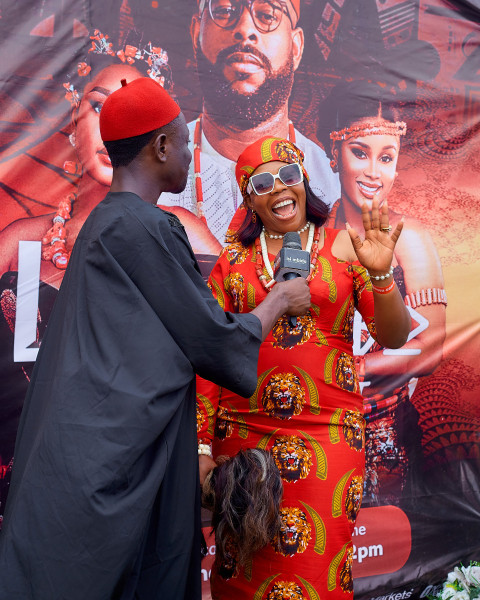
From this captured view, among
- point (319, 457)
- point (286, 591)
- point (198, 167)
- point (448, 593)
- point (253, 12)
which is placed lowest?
point (448, 593)

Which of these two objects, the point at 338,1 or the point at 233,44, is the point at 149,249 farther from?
the point at 338,1

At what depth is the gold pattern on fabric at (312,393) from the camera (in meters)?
2.09

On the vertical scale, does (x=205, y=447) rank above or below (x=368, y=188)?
below

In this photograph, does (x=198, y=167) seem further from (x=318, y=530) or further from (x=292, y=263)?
(x=318, y=530)

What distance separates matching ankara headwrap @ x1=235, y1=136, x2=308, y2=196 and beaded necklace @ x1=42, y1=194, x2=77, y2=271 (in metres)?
0.97

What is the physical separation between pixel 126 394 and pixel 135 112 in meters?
0.83

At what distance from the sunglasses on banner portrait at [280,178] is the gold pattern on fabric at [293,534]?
1189mm

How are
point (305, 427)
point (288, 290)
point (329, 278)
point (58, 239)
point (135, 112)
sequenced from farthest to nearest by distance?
point (58, 239)
point (329, 278)
point (305, 427)
point (288, 290)
point (135, 112)

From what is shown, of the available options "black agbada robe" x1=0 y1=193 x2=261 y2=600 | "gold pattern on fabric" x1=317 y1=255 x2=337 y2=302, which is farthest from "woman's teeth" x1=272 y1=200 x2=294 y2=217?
"black agbada robe" x1=0 y1=193 x2=261 y2=600

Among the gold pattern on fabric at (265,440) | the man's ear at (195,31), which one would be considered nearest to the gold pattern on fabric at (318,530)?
the gold pattern on fabric at (265,440)

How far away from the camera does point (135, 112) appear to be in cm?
172

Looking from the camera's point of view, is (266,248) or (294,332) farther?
(266,248)

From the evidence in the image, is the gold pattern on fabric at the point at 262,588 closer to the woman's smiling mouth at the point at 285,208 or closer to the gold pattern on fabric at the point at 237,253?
the gold pattern on fabric at the point at 237,253

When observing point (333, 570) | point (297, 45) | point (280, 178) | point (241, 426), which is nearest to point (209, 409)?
point (241, 426)
